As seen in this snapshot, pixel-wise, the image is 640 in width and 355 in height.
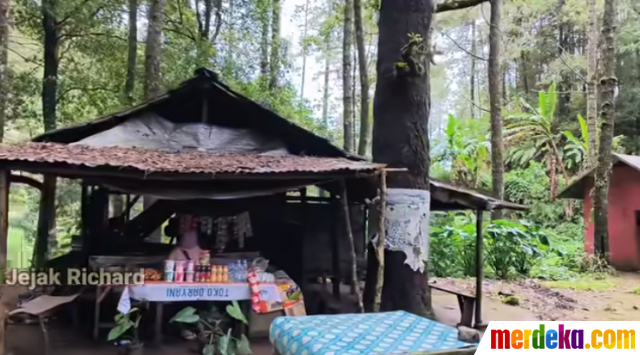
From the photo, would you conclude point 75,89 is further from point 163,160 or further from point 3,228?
point 3,228

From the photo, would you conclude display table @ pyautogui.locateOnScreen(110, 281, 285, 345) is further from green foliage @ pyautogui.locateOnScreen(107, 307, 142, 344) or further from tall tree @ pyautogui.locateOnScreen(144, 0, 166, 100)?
tall tree @ pyautogui.locateOnScreen(144, 0, 166, 100)

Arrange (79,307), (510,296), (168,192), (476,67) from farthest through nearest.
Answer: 1. (476,67)
2. (510,296)
3. (79,307)
4. (168,192)

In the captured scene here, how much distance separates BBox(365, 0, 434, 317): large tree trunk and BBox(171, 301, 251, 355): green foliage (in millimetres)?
1971

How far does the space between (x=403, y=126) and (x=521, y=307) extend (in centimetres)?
404

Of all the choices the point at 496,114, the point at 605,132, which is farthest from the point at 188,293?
the point at 605,132

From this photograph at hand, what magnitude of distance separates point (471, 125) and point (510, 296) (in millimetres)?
10391

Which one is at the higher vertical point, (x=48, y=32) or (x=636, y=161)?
(x=48, y=32)

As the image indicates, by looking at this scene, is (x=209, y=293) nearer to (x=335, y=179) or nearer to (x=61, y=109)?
(x=335, y=179)

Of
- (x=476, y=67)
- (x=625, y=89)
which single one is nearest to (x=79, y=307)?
(x=625, y=89)

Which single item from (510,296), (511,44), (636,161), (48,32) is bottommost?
(510,296)

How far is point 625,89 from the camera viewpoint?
65.2 ft

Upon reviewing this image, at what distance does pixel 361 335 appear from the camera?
11.0 ft

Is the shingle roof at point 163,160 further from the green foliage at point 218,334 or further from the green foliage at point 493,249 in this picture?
the green foliage at point 493,249

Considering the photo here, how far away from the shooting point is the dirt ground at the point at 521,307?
586 centimetres
